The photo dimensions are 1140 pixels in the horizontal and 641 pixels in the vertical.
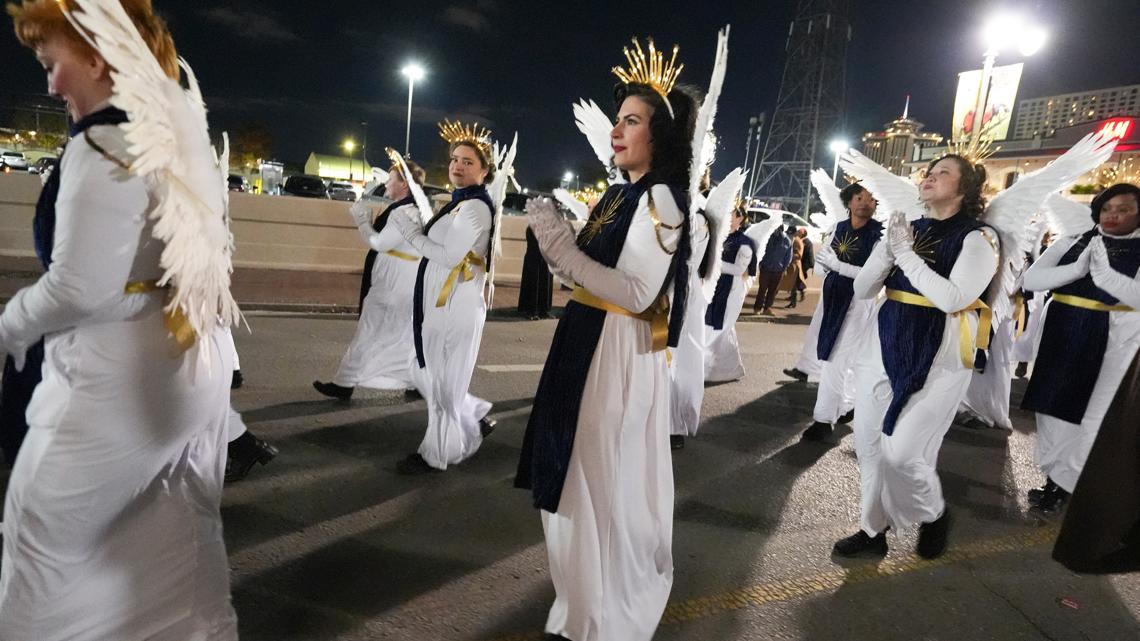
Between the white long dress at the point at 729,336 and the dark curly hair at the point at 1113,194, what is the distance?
328 centimetres

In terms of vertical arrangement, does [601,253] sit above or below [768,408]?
above

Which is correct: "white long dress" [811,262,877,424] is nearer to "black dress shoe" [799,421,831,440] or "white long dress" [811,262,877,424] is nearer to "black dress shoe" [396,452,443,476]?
"black dress shoe" [799,421,831,440]

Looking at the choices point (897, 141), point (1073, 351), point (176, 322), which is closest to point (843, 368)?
point (1073, 351)

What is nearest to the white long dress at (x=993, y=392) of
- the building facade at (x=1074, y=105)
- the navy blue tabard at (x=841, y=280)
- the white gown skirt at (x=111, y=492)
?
the navy blue tabard at (x=841, y=280)

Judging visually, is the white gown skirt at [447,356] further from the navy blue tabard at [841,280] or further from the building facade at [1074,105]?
the building facade at [1074,105]

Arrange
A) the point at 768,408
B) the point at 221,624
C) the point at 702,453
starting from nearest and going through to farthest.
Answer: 1. the point at 221,624
2. the point at 702,453
3. the point at 768,408

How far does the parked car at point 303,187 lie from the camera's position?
20.1 m

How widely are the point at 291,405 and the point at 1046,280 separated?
16.9 feet

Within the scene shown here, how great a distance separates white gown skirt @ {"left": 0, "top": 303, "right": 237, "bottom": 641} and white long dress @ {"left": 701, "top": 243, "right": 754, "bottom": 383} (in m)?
5.67

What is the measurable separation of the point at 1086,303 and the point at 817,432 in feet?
6.36

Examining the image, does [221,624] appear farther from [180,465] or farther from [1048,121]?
[1048,121]

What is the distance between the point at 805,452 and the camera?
5012 millimetres

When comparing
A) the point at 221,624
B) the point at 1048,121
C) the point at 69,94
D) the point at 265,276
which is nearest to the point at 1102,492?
the point at 221,624

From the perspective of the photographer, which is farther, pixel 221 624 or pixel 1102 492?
pixel 221 624
